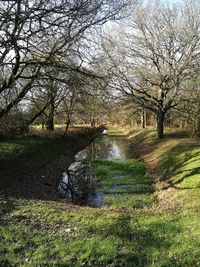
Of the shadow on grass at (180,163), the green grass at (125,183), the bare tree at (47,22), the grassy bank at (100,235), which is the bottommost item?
the green grass at (125,183)

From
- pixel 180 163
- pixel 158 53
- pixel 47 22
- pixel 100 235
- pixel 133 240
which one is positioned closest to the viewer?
pixel 133 240

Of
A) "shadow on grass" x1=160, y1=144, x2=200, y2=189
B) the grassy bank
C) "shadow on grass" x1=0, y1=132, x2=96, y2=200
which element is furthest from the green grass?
"shadow on grass" x1=0, y1=132, x2=96, y2=200

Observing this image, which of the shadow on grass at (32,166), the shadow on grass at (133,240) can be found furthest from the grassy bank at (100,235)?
the shadow on grass at (32,166)

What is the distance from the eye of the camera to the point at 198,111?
39219mm

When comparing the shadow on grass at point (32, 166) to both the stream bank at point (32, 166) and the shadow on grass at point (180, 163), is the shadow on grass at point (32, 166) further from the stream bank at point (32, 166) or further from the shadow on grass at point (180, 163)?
the shadow on grass at point (180, 163)

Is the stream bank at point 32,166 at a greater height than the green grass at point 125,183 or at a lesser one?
greater

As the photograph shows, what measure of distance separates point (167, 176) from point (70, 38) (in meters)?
9.88

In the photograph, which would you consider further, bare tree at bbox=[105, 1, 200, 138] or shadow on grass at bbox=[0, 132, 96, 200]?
bare tree at bbox=[105, 1, 200, 138]

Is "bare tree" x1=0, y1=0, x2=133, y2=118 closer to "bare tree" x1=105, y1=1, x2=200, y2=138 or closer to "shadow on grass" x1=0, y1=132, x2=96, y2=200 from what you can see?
"shadow on grass" x1=0, y1=132, x2=96, y2=200

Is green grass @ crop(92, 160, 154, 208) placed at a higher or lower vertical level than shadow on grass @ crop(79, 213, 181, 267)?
lower

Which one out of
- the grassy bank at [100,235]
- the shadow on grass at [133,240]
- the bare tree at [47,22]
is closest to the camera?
the shadow on grass at [133,240]

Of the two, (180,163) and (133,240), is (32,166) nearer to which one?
(180,163)

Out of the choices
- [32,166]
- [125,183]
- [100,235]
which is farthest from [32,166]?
[100,235]

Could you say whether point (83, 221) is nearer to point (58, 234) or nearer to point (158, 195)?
point (58, 234)
